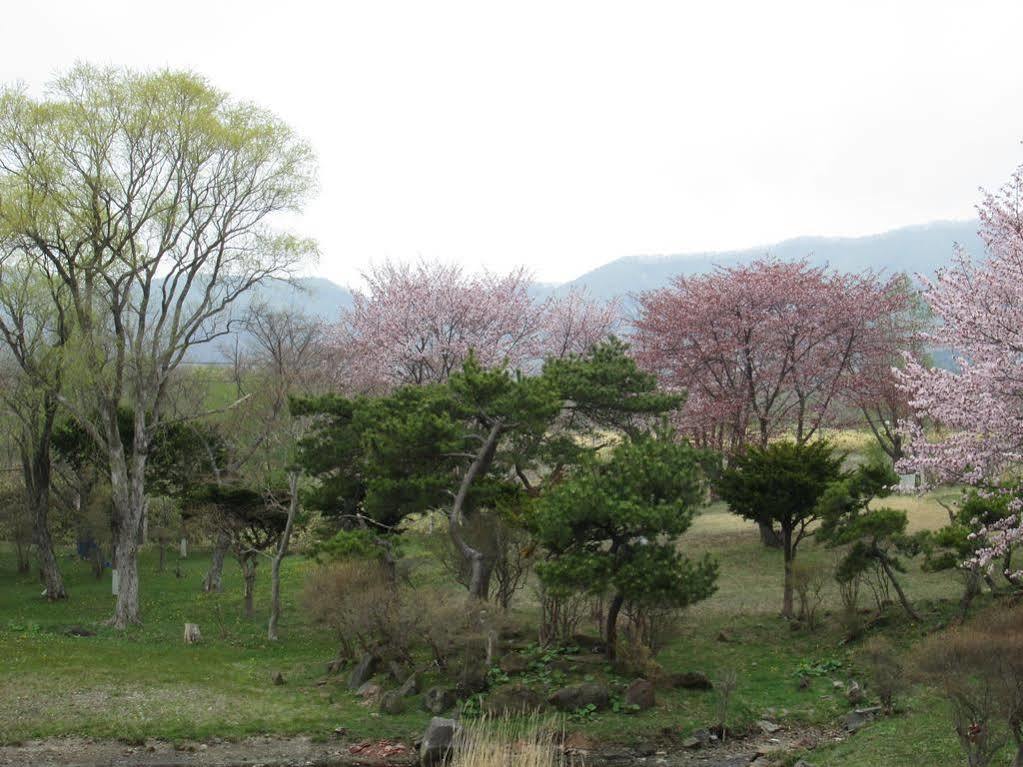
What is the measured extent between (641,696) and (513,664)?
9.31ft

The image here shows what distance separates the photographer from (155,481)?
3559 centimetres

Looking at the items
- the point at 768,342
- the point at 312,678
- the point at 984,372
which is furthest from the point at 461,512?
the point at 768,342

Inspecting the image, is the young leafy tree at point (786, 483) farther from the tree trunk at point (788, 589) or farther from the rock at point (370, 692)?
the rock at point (370, 692)

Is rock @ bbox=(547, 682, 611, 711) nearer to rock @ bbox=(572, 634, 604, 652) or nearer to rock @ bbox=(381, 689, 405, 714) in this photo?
rock @ bbox=(572, 634, 604, 652)

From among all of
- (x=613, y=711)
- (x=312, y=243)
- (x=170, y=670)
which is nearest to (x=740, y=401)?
(x=312, y=243)

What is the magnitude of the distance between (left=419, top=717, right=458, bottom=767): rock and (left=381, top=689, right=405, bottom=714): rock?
1.87 meters

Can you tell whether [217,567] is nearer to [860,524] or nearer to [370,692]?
[370,692]

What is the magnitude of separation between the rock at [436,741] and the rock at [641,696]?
11.1 ft

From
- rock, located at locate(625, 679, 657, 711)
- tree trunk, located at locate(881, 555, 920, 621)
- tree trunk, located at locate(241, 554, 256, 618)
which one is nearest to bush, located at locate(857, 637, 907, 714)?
tree trunk, located at locate(881, 555, 920, 621)

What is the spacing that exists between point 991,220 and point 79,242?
2255 centimetres

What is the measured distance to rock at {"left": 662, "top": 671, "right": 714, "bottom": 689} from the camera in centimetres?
1775

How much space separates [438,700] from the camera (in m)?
17.0

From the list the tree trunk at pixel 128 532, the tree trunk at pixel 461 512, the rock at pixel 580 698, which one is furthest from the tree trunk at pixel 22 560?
the rock at pixel 580 698

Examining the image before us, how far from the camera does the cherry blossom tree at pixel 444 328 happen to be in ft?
132
